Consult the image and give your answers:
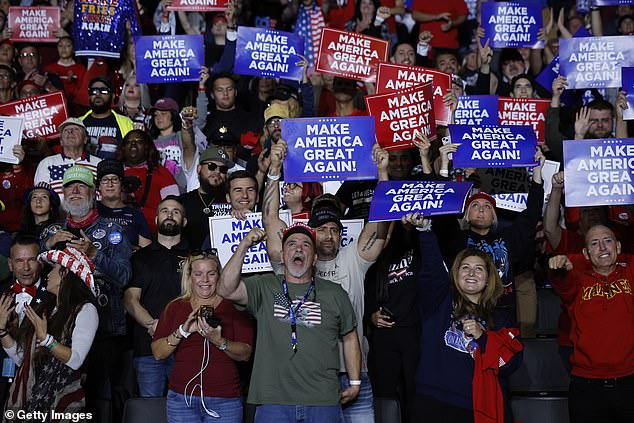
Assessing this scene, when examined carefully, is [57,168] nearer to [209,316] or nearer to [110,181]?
[110,181]

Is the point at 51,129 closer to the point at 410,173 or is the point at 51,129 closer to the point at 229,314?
the point at 410,173

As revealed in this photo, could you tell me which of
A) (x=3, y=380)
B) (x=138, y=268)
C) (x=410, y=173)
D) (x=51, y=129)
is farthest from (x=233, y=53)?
(x=3, y=380)

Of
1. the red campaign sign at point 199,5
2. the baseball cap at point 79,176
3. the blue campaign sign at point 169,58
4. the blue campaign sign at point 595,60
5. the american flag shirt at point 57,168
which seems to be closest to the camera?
Answer: the baseball cap at point 79,176

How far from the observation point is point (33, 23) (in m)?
12.6

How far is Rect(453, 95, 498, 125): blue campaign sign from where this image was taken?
9977mm

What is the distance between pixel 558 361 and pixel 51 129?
18.2 feet

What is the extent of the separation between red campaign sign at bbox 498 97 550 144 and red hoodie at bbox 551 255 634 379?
306cm

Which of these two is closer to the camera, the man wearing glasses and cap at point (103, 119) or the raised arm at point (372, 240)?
the raised arm at point (372, 240)

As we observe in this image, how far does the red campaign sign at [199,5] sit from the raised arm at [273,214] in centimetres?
429

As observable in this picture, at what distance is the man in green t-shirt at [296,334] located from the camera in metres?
6.34

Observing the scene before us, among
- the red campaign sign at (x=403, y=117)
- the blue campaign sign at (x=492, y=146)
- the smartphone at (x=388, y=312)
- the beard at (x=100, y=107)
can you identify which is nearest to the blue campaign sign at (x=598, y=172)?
the blue campaign sign at (x=492, y=146)

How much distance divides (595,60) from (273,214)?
13.8 ft

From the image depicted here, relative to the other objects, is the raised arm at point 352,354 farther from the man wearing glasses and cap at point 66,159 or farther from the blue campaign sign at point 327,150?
the man wearing glasses and cap at point 66,159

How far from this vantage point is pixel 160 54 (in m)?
11.1
